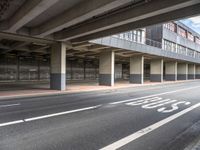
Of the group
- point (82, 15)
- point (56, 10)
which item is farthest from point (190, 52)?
point (82, 15)

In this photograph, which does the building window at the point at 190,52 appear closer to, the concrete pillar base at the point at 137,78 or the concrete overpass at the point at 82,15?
the concrete pillar base at the point at 137,78

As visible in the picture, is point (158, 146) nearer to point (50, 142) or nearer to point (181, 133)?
point (181, 133)

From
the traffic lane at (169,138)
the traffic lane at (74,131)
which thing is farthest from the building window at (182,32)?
the traffic lane at (169,138)

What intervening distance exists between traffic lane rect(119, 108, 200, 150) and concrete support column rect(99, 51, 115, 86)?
19.6 metres

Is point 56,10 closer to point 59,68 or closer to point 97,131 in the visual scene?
point 59,68

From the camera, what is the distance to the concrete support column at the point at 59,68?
20.7m

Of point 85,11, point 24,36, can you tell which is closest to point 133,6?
point 85,11

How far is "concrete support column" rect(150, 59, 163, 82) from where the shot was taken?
40.5 metres

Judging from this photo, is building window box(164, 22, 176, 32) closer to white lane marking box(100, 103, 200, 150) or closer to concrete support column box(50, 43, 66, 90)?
concrete support column box(50, 43, 66, 90)

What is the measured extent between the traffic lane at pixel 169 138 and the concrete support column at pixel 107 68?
64.2ft

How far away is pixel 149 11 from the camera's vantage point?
1099 centimetres

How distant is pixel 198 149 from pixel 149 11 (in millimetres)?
7901

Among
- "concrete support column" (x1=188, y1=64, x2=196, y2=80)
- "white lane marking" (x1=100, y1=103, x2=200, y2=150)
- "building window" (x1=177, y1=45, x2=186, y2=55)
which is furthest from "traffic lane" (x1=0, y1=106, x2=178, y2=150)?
Answer: "concrete support column" (x1=188, y1=64, x2=196, y2=80)

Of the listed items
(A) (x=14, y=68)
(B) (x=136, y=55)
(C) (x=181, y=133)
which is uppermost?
(B) (x=136, y=55)
